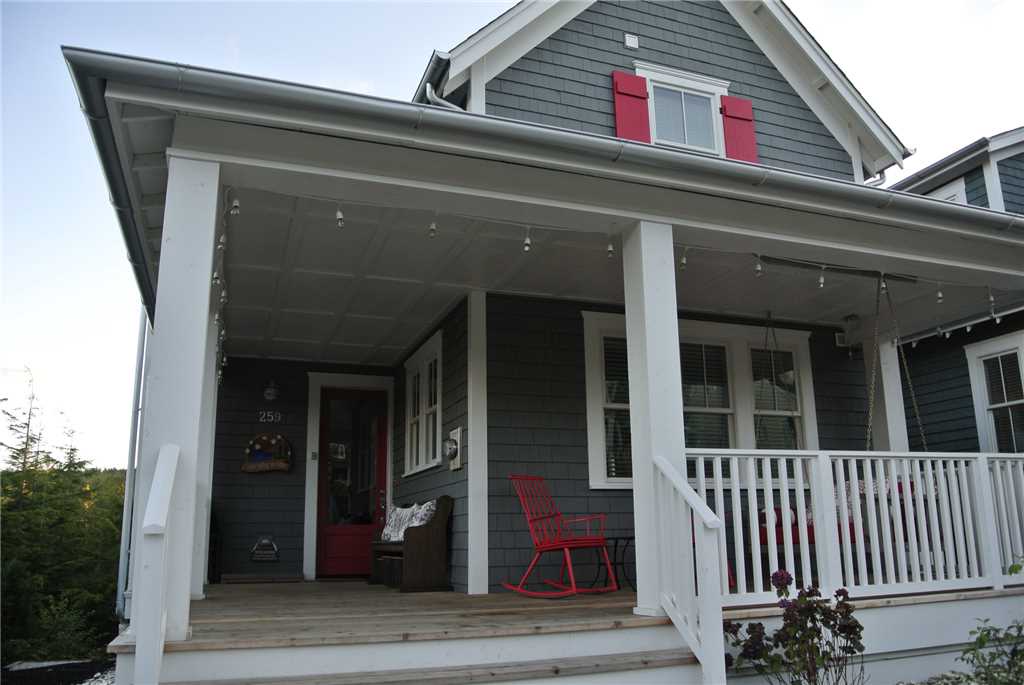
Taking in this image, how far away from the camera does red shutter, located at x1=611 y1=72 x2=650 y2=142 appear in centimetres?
704

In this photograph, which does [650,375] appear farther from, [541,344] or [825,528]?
[541,344]

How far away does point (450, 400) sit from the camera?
22.7ft

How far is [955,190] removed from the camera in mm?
9906

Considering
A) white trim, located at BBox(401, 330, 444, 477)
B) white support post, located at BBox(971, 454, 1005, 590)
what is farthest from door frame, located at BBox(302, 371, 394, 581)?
white support post, located at BBox(971, 454, 1005, 590)

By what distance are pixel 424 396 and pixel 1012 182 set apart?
7298 mm

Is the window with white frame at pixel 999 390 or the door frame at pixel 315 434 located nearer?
the window with white frame at pixel 999 390

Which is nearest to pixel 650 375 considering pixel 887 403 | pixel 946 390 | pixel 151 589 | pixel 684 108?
pixel 151 589

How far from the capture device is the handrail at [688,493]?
3.74 m

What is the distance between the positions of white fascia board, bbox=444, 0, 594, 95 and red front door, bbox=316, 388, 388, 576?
3972 mm

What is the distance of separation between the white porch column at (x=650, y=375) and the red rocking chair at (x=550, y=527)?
1.42m

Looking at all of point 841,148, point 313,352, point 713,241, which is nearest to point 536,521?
point 713,241

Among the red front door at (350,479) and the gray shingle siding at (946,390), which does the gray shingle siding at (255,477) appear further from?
the gray shingle siding at (946,390)

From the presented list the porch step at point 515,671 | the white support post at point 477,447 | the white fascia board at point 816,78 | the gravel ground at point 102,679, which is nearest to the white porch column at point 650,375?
the porch step at point 515,671

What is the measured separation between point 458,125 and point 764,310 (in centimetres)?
440
